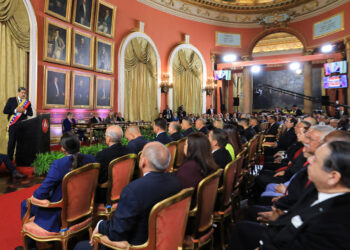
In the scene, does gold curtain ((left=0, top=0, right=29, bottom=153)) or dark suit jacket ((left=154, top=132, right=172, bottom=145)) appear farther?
gold curtain ((left=0, top=0, right=29, bottom=153))

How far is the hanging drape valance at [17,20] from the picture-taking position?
6.56 m

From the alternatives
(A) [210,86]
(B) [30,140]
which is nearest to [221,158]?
(B) [30,140]

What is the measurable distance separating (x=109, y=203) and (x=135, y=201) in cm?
127

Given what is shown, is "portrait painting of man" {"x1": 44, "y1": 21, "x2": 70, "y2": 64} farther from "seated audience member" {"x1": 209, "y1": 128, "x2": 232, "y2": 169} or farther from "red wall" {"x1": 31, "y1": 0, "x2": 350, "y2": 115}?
"seated audience member" {"x1": 209, "y1": 128, "x2": 232, "y2": 169}

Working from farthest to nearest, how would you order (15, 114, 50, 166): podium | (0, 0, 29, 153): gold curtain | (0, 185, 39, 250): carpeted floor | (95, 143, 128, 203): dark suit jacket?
(0, 0, 29, 153): gold curtain → (15, 114, 50, 166): podium → (95, 143, 128, 203): dark suit jacket → (0, 185, 39, 250): carpeted floor

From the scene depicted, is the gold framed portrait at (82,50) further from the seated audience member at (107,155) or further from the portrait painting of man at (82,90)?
the seated audience member at (107,155)

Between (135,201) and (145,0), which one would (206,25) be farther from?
(135,201)

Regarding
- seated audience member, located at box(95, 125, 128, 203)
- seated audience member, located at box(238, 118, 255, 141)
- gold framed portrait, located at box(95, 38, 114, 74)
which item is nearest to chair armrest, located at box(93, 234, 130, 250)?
seated audience member, located at box(95, 125, 128, 203)

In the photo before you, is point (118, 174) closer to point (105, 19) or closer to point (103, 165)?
point (103, 165)

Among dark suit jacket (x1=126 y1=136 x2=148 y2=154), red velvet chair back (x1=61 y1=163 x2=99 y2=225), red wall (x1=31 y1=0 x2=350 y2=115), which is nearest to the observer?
red velvet chair back (x1=61 y1=163 x2=99 y2=225)

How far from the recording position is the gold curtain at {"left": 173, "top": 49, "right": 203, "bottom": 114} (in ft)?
44.5

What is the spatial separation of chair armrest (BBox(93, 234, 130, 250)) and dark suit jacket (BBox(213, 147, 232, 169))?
1598 mm

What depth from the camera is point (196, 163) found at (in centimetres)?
233

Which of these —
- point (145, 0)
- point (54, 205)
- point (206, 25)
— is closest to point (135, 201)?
point (54, 205)
